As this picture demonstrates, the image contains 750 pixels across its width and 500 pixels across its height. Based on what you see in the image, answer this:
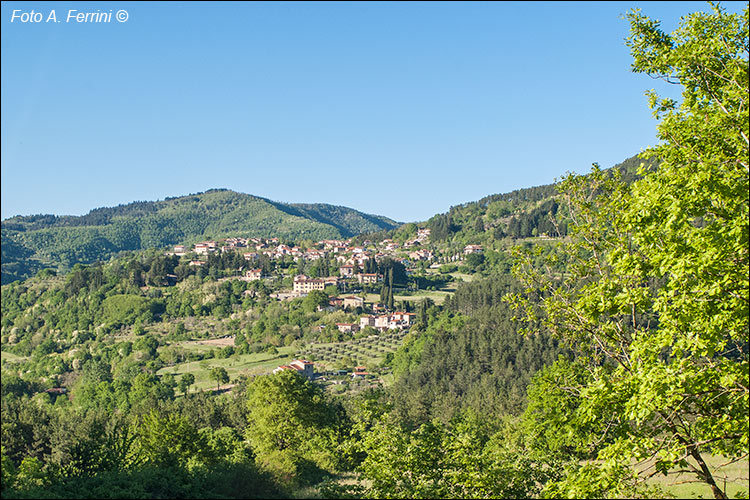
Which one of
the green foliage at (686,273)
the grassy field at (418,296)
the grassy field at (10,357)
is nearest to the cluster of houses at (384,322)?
the grassy field at (418,296)

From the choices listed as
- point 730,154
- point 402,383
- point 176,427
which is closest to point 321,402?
point 176,427

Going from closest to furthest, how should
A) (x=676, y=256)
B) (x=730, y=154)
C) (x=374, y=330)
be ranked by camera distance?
(x=676, y=256), (x=730, y=154), (x=374, y=330)

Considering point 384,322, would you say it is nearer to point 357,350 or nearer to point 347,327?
point 347,327

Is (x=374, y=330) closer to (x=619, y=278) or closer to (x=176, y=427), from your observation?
(x=176, y=427)

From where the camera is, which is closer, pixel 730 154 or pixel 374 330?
pixel 730 154

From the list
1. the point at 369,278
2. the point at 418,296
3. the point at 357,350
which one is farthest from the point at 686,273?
the point at 369,278

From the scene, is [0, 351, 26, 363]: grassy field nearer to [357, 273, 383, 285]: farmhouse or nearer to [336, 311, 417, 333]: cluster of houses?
[336, 311, 417, 333]: cluster of houses

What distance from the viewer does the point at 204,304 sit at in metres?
130

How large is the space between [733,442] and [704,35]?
6.33 meters

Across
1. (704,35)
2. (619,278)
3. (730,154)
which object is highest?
(704,35)

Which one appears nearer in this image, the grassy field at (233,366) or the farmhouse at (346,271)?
the grassy field at (233,366)

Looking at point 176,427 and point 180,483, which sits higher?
point 180,483

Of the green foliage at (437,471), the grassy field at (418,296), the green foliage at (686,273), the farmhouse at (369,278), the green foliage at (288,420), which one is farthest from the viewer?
the farmhouse at (369,278)

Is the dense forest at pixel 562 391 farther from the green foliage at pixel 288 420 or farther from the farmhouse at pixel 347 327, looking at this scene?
the farmhouse at pixel 347 327
